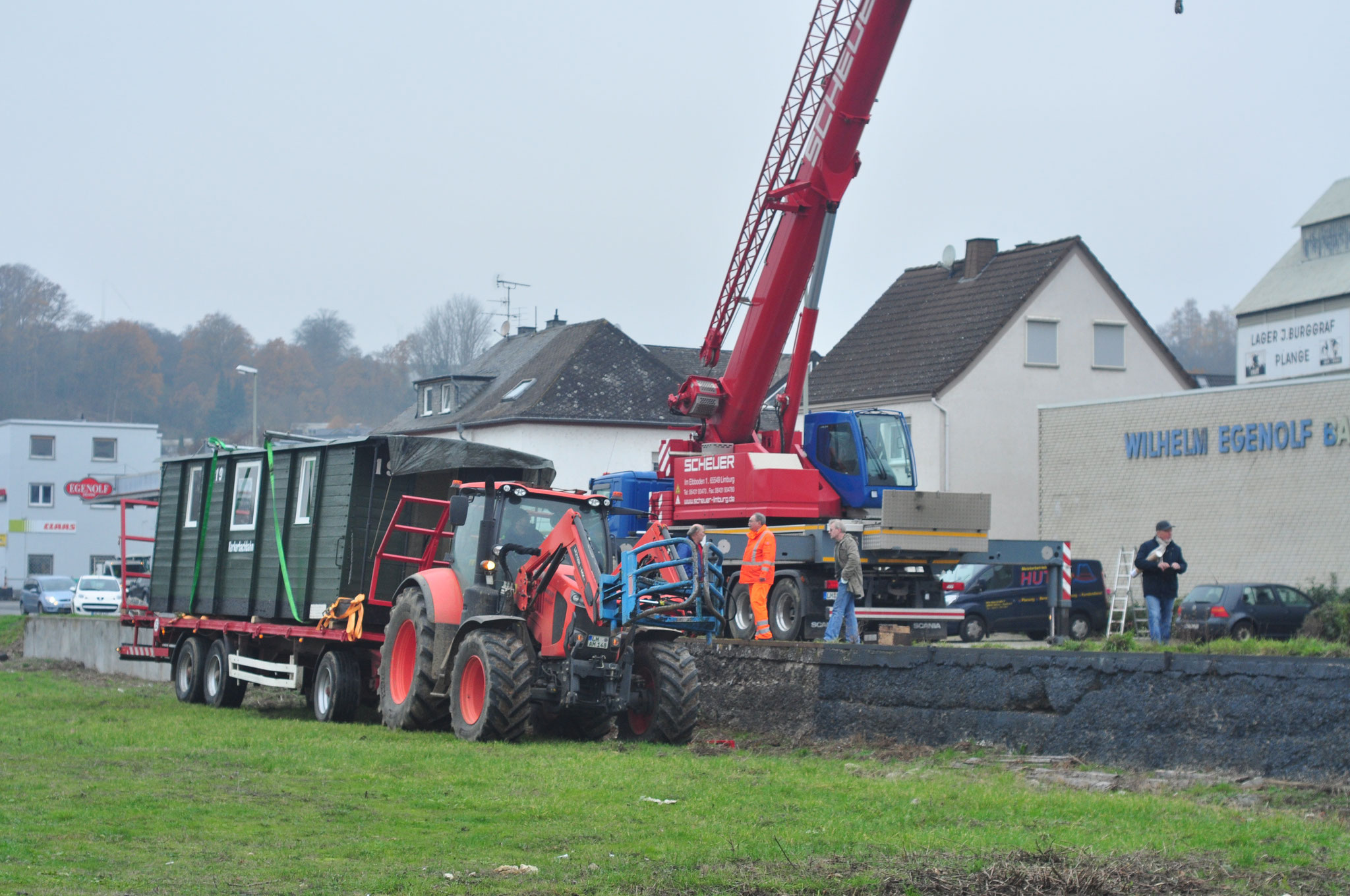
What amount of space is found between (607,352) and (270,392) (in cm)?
6180

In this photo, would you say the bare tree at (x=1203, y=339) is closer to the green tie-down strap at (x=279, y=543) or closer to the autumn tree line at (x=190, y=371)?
the autumn tree line at (x=190, y=371)

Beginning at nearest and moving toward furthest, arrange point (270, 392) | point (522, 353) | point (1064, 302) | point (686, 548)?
point (686, 548), point (1064, 302), point (522, 353), point (270, 392)

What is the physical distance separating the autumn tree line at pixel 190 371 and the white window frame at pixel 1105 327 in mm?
54632

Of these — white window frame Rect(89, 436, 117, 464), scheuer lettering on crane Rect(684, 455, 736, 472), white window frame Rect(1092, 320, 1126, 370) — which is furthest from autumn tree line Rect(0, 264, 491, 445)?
scheuer lettering on crane Rect(684, 455, 736, 472)

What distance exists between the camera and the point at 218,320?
380 feet

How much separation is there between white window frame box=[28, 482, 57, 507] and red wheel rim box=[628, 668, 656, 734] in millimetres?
67565

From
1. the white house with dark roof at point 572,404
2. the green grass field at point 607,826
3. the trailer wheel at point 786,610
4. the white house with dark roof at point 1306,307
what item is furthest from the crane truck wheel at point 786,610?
the white house with dark roof at point 1306,307

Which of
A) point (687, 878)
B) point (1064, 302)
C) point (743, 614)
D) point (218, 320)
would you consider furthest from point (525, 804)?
point (218, 320)

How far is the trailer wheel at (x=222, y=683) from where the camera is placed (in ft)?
61.3

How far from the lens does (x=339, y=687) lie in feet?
53.0

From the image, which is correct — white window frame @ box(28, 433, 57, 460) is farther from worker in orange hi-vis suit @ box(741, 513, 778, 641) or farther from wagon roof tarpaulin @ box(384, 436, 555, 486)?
worker in orange hi-vis suit @ box(741, 513, 778, 641)

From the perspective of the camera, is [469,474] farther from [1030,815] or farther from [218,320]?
[218,320]

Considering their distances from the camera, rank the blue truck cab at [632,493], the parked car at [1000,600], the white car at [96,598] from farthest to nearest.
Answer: the white car at [96,598] → the parked car at [1000,600] → the blue truck cab at [632,493]

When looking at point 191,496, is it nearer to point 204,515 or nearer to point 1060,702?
point 204,515
